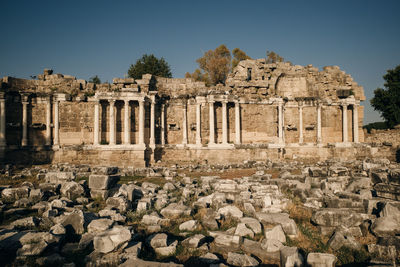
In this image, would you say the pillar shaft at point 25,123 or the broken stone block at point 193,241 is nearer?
the broken stone block at point 193,241

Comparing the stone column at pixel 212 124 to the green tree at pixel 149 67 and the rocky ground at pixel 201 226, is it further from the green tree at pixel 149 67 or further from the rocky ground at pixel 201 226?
the green tree at pixel 149 67

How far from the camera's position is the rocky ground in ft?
17.3

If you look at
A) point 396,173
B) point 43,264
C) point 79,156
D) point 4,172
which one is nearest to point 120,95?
point 79,156

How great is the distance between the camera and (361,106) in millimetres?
24828

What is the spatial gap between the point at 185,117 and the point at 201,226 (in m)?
15.7

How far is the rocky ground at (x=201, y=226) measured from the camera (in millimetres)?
5270

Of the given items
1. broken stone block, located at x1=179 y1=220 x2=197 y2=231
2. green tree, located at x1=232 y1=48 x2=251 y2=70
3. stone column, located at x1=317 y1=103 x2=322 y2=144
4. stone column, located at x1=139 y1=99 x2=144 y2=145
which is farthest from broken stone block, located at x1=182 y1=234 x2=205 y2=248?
green tree, located at x1=232 y1=48 x2=251 y2=70

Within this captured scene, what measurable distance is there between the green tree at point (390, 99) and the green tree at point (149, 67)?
29.6 meters

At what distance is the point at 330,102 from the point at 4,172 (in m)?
26.5

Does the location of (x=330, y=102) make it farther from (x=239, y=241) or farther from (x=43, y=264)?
(x=43, y=264)

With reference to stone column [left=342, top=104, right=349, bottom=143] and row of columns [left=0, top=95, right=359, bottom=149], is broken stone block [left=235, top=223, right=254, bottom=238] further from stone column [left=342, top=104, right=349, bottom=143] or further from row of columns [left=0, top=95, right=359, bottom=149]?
stone column [left=342, top=104, right=349, bottom=143]

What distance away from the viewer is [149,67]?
1460 inches

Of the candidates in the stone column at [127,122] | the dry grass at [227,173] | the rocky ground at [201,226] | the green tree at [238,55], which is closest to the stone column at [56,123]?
the stone column at [127,122]

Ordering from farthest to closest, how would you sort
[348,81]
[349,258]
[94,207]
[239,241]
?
[348,81], [94,207], [239,241], [349,258]
